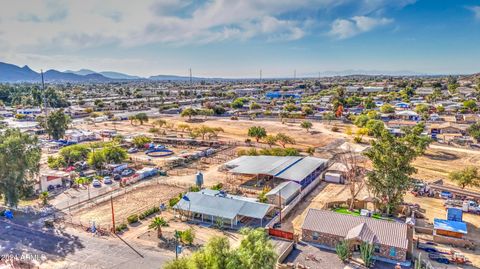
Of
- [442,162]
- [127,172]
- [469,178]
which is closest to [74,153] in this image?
[127,172]

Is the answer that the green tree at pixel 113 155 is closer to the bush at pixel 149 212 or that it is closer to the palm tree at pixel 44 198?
the palm tree at pixel 44 198

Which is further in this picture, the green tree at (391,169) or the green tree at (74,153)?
the green tree at (74,153)

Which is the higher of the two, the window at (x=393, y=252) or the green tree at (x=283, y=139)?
the green tree at (x=283, y=139)

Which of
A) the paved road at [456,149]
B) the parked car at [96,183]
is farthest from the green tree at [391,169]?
the paved road at [456,149]

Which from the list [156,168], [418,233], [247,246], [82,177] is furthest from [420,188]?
[82,177]

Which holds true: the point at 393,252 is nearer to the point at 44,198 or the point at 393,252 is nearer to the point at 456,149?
the point at 44,198

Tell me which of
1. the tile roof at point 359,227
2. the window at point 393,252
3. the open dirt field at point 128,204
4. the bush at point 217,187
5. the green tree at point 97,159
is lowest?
the window at point 393,252
